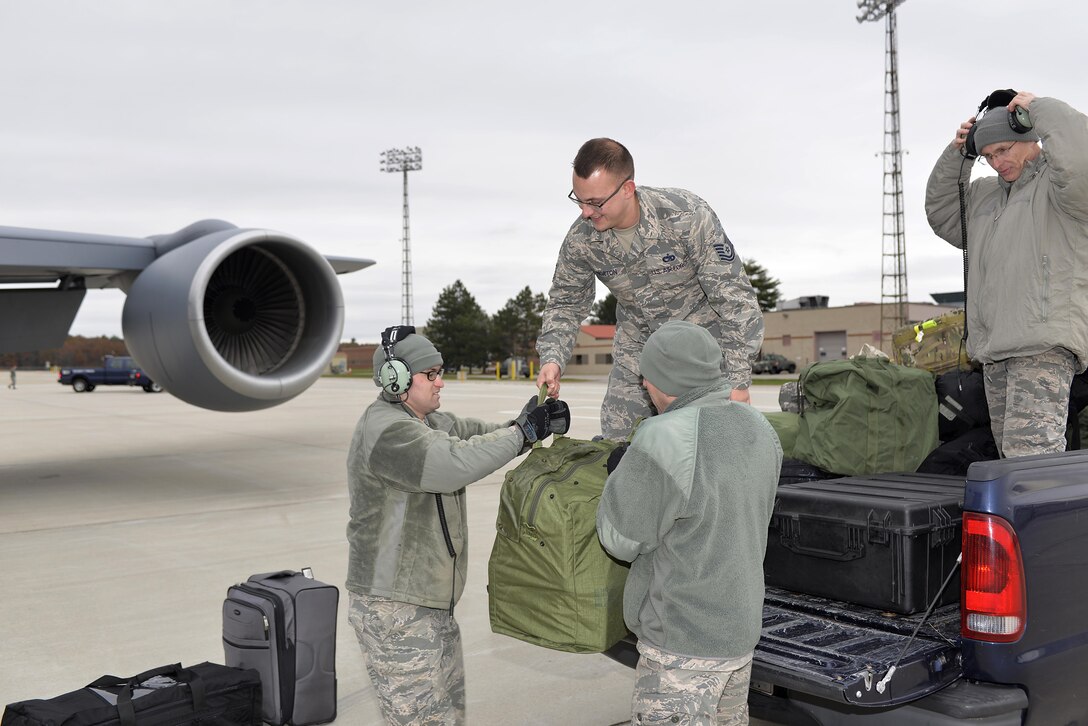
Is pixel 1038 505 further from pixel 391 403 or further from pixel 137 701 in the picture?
pixel 137 701

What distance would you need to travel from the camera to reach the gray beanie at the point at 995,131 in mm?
3334

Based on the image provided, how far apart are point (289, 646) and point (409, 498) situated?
1021 millimetres

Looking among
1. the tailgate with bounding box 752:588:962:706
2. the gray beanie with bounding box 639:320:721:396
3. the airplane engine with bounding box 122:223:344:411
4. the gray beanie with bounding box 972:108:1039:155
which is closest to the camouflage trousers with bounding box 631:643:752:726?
the tailgate with bounding box 752:588:962:706

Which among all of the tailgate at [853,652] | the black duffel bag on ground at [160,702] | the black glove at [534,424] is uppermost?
the black glove at [534,424]

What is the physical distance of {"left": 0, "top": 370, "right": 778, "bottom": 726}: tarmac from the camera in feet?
13.7

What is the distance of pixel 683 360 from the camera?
2426 millimetres

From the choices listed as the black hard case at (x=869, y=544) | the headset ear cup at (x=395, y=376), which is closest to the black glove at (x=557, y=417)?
the headset ear cup at (x=395, y=376)

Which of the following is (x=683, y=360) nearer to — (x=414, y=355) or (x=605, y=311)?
(x=414, y=355)

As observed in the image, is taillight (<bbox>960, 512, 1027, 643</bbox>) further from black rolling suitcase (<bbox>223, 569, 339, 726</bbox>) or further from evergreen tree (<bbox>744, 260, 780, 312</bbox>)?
evergreen tree (<bbox>744, 260, 780, 312</bbox>)

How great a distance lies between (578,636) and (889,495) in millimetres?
1123

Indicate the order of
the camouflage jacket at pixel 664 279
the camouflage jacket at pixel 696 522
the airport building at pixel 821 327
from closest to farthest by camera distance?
the camouflage jacket at pixel 696 522 < the camouflage jacket at pixel 664 279 < the airport building at pixel 821 327

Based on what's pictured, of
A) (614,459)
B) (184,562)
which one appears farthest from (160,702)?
(184,562)

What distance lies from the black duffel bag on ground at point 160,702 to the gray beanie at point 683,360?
1.98 meters

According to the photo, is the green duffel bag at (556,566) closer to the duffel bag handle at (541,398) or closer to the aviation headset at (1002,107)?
the duffel bag handle at (541,398)
